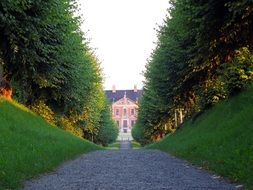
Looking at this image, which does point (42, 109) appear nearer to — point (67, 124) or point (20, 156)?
point (67, 124)

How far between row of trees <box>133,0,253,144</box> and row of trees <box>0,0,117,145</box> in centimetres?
575

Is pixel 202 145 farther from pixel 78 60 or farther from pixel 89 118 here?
pixel 89 118

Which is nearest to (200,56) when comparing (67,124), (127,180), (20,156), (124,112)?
(20,156)

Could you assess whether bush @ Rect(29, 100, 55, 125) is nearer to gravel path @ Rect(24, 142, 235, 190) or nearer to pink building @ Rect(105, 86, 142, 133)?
gravel path @ Rect(24, 142, 235, 190)

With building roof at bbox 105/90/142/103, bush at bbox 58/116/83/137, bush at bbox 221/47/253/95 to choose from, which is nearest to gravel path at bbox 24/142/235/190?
bush at bbox 221/47/253/95

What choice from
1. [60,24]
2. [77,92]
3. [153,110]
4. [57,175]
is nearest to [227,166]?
[57,175]

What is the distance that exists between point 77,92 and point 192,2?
21.5 metres

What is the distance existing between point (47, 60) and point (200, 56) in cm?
824

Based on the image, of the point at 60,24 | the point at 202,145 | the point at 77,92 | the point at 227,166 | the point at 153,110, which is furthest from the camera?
the point at 153,110

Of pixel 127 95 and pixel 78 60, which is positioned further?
pixel 127 95

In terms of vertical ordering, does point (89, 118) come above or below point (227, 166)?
above

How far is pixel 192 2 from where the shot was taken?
1712 cm

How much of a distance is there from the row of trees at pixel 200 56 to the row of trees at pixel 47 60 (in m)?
5.75

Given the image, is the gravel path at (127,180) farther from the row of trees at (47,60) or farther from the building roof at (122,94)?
the building roof at (122,94)
